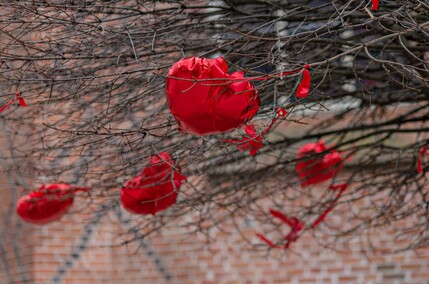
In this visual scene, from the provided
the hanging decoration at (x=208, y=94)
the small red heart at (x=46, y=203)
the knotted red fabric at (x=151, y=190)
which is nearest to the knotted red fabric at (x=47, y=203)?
the small red heart at (x=46, y=203)

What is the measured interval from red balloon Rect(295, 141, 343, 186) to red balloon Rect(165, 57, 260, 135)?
2.52 meters

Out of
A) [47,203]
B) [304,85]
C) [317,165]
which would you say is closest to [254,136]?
[304,85]

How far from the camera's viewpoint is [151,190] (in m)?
6.02

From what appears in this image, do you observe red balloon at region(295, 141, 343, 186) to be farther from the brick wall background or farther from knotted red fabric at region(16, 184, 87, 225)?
the brick wall background

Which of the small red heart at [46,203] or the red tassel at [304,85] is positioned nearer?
the red tassel at [304,85]

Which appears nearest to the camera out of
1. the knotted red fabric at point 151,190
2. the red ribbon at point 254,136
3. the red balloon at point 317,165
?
the red ribbon at point 254,136

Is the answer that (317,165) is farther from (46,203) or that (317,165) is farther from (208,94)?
(208,94)

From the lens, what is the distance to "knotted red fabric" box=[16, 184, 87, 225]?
6.47m

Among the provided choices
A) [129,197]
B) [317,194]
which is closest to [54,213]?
[129,197]

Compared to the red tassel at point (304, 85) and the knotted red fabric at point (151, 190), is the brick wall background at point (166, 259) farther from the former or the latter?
the red tassel at point (304, 85)

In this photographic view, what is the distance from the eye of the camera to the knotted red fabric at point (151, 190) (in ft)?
19.5

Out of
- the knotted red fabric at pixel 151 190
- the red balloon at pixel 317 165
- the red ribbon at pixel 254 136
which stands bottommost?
the red balloon at pixel 317 165

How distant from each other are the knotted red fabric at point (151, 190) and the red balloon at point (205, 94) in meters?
1.52

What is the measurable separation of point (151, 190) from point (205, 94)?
6.07 feet
